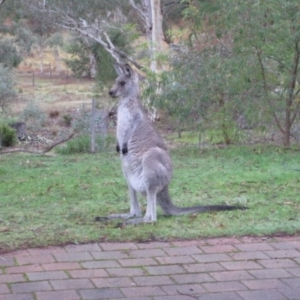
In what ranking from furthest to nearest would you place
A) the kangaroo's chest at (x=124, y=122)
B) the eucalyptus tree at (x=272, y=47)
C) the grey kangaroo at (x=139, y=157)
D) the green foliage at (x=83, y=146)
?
the green foliage at (x=83, y=146) → the eucalyptus tree at (x=272, y=47) → the kangaroo's chest at (x=124, y=122) → the grey kangaroo at (x=139, y=157)

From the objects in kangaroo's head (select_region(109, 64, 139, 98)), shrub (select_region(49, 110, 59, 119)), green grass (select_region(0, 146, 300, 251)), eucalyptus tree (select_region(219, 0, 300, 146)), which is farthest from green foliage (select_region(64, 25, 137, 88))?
kangaroo's head (select_region(109, 64, 139, 98))

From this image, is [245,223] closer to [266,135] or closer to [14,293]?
[14,293]

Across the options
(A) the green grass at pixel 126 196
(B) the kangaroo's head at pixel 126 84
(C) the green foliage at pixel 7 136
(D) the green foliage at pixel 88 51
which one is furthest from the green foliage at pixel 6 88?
(B) the kangaroo's head at pixel 126 84

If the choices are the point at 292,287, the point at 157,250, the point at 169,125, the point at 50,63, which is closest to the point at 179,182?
the point at 157,250

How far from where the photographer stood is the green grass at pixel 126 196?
21.2ft

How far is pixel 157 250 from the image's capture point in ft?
19.5

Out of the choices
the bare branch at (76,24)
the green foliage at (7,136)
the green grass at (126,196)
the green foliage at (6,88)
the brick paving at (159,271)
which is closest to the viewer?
the brick paving at (159,271)

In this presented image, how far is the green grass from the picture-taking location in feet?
21.2

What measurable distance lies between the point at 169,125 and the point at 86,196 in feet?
24.0

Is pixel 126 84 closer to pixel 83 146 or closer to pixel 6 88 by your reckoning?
pixel 83 146

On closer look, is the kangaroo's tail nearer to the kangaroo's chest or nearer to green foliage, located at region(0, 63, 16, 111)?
the kangaroo's chest

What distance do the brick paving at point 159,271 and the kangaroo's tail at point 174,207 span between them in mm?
833

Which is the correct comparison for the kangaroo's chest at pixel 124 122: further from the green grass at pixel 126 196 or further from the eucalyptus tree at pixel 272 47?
the eucalyptus tree at pixel 272 47

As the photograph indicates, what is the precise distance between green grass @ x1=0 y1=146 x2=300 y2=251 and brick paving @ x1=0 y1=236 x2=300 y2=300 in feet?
0.88
